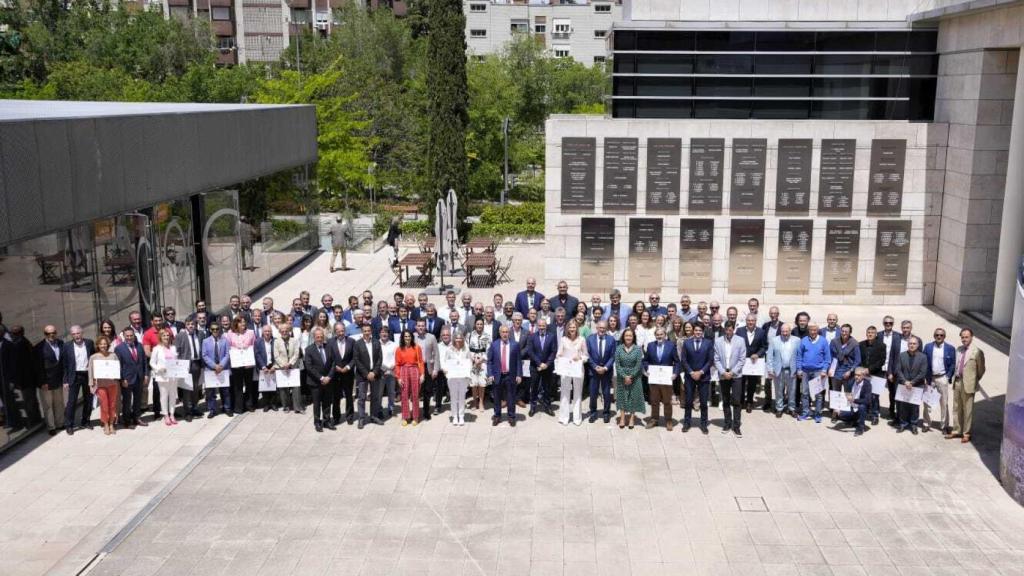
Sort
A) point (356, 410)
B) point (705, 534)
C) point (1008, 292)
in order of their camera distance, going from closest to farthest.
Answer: point (705, 534), point (356, 410), point (1008, 292)

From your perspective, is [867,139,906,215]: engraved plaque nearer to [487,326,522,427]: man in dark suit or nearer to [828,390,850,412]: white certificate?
[828,390,850,412]: white certificate

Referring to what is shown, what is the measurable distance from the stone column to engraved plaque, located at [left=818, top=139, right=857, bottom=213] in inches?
134

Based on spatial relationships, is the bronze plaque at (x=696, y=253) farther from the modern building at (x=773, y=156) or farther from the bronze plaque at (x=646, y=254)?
the bronze plaque at (x=646, y=254)

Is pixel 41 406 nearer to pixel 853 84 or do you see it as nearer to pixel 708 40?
pixel 708 40

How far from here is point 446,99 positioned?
32719 mm

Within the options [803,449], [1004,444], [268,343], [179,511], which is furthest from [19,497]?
[1004,444]

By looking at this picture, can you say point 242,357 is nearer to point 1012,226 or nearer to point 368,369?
point 368,369

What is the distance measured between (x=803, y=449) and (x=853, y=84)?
39.2ft

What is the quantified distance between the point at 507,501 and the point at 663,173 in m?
12.6

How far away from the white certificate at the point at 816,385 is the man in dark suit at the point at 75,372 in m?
11.4

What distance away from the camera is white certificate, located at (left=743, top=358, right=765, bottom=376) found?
15109 millimetres

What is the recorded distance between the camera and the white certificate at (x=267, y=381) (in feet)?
51.4

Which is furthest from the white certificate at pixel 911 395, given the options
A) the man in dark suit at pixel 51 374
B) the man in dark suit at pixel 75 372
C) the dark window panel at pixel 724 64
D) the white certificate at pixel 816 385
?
the man in dark suit at pixel 51 374

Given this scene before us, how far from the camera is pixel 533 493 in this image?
1272 centimetres
